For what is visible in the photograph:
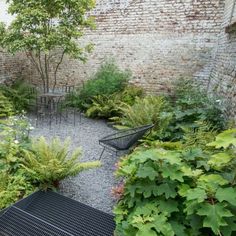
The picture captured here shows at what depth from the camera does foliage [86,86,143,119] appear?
24.5 feet

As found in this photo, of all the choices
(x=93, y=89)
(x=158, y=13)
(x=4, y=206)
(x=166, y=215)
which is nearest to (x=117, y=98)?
(x=93, y=89)

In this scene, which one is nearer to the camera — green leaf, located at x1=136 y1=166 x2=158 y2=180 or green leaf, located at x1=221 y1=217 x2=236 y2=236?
green leaf, located at x1=221 y1=217 x2=236 y2=236

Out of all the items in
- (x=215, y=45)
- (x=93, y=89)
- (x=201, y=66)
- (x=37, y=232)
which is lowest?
(x=37, y=232)

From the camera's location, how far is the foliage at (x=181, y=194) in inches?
75.5

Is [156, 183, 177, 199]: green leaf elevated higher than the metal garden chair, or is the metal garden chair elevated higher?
[156, 183, 177, 199]: green leaf

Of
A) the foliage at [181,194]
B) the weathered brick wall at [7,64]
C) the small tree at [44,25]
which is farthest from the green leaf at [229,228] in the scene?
the weathered brick wall at [7,64]

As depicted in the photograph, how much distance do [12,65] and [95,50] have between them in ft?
10.5

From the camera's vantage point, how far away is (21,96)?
313 inches

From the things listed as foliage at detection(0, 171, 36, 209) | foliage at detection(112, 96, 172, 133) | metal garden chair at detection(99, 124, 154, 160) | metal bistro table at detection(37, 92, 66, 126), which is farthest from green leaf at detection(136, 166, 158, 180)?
metal bistro table at detection(37, 92, 66, 126)

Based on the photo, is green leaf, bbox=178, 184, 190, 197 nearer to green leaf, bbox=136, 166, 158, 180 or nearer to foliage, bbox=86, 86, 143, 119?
green leaf, bbox=136, 166, 158, 180

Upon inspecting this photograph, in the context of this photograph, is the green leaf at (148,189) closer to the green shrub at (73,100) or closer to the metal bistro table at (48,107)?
the metal bistro table at (48,107)

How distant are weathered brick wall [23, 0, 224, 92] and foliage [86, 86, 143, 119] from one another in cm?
67

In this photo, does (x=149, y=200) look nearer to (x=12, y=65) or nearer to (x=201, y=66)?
(x=201, y=66)

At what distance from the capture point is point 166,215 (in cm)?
216
